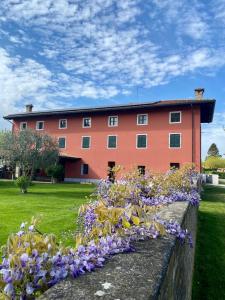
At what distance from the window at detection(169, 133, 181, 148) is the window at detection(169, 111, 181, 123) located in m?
1.46

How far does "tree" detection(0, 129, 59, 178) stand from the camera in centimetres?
2245

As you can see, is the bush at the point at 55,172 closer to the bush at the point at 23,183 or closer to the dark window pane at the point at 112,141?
the dark window pane at the point at 112,141

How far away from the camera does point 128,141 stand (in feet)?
108

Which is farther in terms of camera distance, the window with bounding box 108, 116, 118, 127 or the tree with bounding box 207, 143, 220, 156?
the tree with bounding box 207, 143, 220, 156

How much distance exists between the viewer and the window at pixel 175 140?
30.5 meters

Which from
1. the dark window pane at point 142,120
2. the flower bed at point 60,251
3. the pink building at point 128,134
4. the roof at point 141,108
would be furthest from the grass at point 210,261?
the dark window pane at point 142,120

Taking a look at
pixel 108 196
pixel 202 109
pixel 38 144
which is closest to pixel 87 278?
pixel 108 196

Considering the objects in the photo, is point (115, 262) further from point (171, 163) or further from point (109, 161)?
point (109, 161)

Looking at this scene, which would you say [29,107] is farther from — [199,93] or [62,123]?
[199,93]

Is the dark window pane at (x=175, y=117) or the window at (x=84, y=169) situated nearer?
the dark window pane at (x=175, y=117)

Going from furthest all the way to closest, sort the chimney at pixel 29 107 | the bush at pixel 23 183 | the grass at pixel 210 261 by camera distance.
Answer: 1. the chimney at pixel 29 107
2. the bush at pixel 23 183
3. the grass at pixel 210 261

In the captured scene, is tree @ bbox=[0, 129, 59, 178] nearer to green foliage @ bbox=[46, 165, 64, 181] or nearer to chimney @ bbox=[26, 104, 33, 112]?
green foliage @ bbox=[46, 165, 64, 181]

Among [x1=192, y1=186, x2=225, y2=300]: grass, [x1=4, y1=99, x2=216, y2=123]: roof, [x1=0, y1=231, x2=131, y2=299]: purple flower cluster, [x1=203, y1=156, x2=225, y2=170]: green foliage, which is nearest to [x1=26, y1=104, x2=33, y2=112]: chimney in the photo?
[x1=4, y1=99, x2=216, y2=123]: roof

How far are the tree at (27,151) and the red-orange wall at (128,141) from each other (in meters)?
10.0
